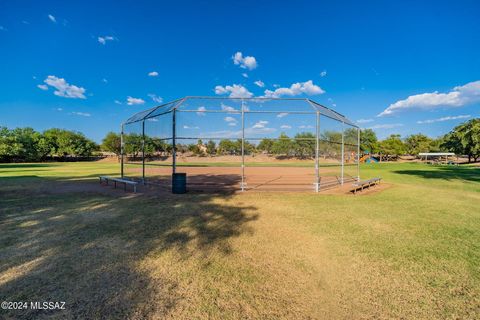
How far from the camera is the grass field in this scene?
8.97ft

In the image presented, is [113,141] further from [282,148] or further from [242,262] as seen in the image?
[242,262]

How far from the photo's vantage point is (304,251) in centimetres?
424

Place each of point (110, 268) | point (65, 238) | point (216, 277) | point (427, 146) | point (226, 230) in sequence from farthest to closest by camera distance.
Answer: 1. point (427, 146)
2. point (226, 230)
3. point (65, 238)
4. point (110, 268)
5. point (216, 277)

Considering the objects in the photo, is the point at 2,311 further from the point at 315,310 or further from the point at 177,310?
the point at 315,310

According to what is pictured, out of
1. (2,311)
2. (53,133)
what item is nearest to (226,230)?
(2,311)

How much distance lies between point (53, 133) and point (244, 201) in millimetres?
70719

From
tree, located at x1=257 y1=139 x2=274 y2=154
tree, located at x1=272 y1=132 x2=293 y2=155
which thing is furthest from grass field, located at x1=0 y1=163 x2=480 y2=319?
tree, located at x1=272 y1=132 x2=293 y2=155

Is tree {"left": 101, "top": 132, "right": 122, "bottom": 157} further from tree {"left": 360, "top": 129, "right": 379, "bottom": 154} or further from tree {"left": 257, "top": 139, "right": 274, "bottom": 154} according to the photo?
tree {"left": 360, "top": 129, "right": 379, "bottom": 154}

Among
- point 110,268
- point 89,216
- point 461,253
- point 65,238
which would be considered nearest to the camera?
point 110,268

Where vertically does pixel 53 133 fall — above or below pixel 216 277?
above

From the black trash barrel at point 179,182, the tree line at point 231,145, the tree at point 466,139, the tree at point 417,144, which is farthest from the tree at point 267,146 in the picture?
the tree at point 417,144

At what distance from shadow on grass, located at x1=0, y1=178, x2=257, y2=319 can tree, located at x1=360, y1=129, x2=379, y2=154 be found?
66076mm

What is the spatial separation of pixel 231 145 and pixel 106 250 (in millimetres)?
10185

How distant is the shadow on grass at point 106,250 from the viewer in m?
2.82
